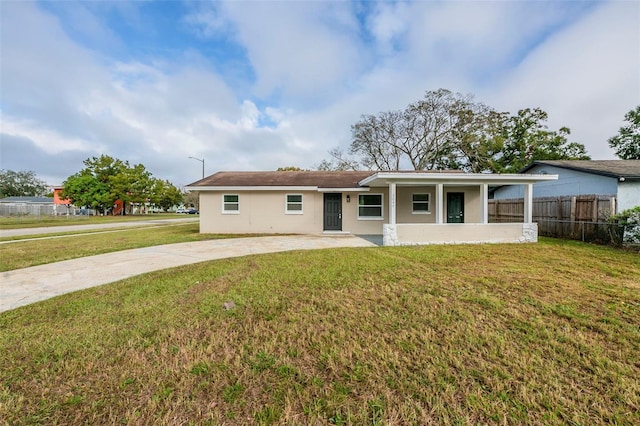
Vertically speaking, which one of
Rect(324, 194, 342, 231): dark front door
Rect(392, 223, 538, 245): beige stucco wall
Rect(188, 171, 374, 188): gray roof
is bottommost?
Rect(392, 223, 538, 245): beige stucco wall

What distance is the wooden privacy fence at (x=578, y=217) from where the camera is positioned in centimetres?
977

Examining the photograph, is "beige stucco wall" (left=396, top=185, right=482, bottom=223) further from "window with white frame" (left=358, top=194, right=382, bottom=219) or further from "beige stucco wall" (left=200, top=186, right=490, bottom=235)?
"window with white frame" (left=358, top=194, right=382, bottom=219)

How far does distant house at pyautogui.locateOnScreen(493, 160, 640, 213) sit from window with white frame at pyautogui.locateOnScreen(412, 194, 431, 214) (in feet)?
21.9

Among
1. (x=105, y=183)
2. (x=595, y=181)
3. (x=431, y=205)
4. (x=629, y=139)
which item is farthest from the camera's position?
(x=105, y=183)

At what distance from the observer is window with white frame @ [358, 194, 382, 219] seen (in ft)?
45.4

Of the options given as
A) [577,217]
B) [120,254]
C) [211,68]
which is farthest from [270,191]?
[577,217]

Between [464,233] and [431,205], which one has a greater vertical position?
[431,205]

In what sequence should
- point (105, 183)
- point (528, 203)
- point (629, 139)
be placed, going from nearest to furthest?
point (528, 203) < point (629, 139) < point (105, 183)

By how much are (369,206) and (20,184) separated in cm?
10451

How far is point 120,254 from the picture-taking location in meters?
8.42

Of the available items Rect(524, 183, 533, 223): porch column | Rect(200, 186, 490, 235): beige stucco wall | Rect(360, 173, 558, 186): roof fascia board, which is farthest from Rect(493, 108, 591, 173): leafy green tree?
Rect(200, 186, 490, 235): beige stucco wall

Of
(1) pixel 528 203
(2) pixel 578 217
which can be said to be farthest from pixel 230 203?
(2) pixel 578 217

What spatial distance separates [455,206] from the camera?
45.6 ft

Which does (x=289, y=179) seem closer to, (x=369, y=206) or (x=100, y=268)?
(x=369, y=206)
